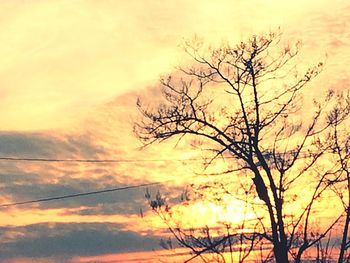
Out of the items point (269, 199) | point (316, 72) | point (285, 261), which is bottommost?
point (285, 261)

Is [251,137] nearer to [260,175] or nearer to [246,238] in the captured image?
[260,175]

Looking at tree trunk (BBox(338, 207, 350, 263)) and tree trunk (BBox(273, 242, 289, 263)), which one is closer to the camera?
tree trunk (BBox(273, 242, 289, 263))

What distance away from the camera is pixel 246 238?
25062 mm

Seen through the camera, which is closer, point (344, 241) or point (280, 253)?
point (280, 253)

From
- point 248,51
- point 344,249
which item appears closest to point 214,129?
point 248,51

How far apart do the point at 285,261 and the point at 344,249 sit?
6.19 meters

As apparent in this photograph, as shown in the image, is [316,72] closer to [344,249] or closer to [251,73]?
[251,73]

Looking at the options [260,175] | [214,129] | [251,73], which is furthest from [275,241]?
[251,73]

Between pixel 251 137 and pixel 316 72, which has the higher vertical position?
pixel 316 72

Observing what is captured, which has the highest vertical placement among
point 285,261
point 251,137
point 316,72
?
point 316,72

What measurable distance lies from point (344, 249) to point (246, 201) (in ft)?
22.0

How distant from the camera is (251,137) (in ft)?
81.1

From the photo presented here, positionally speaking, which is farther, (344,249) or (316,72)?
(344,249)

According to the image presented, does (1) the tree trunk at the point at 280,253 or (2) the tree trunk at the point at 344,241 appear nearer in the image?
(1) the tree trunk at the point at 280,253
